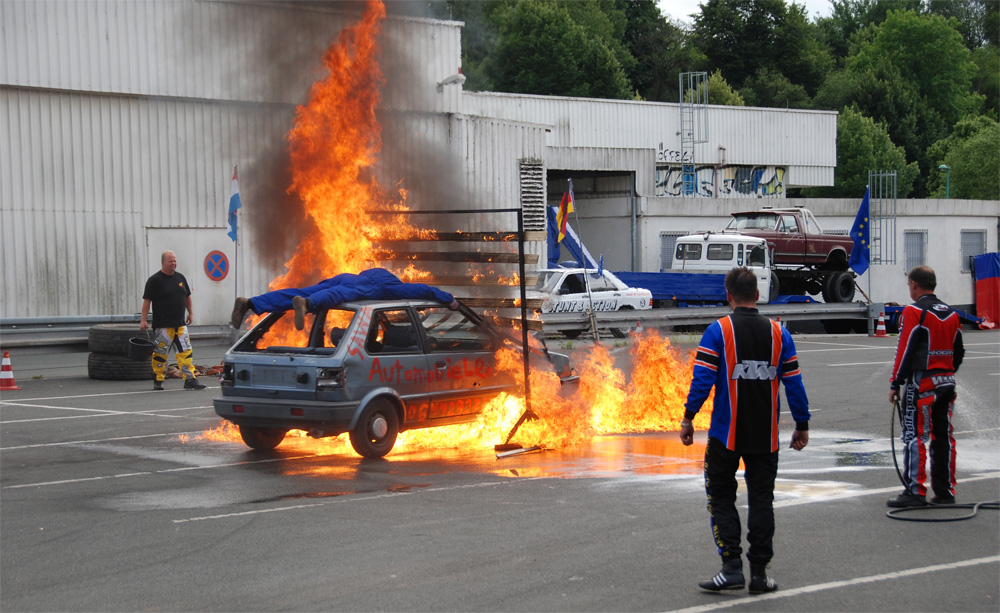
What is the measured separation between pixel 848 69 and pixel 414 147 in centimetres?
8147

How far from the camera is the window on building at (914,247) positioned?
118 feet

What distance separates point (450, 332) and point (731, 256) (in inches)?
734

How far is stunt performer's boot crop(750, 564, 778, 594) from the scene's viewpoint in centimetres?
554

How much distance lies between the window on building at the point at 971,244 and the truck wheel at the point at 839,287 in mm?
10556

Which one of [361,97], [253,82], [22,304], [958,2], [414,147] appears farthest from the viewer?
[958,2]

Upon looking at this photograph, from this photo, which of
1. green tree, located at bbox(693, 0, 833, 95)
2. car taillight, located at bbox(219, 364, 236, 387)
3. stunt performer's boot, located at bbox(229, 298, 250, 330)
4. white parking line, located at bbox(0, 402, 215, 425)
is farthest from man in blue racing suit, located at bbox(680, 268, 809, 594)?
green tree, located at bbox(693, 0, 833, 95)

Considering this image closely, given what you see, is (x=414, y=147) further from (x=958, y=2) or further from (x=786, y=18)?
(x=958, y=2)

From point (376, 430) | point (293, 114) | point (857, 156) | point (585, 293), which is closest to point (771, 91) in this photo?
point (857, 156)

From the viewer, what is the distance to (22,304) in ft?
66.4

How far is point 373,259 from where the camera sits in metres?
11.9

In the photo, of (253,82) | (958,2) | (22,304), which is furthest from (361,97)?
(958,2)

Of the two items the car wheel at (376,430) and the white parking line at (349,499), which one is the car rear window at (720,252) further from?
the white parking line at (349,499)

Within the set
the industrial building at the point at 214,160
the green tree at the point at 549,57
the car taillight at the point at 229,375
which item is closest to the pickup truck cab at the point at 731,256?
the industrial building at the point at 214,160

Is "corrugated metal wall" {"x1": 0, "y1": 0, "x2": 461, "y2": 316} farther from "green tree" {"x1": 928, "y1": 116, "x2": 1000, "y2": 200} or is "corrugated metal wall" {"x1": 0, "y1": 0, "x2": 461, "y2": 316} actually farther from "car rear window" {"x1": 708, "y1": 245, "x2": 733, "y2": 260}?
"green tree" {"x1": 928, "y1": 116, "x2": 1000, "y2": 200}
